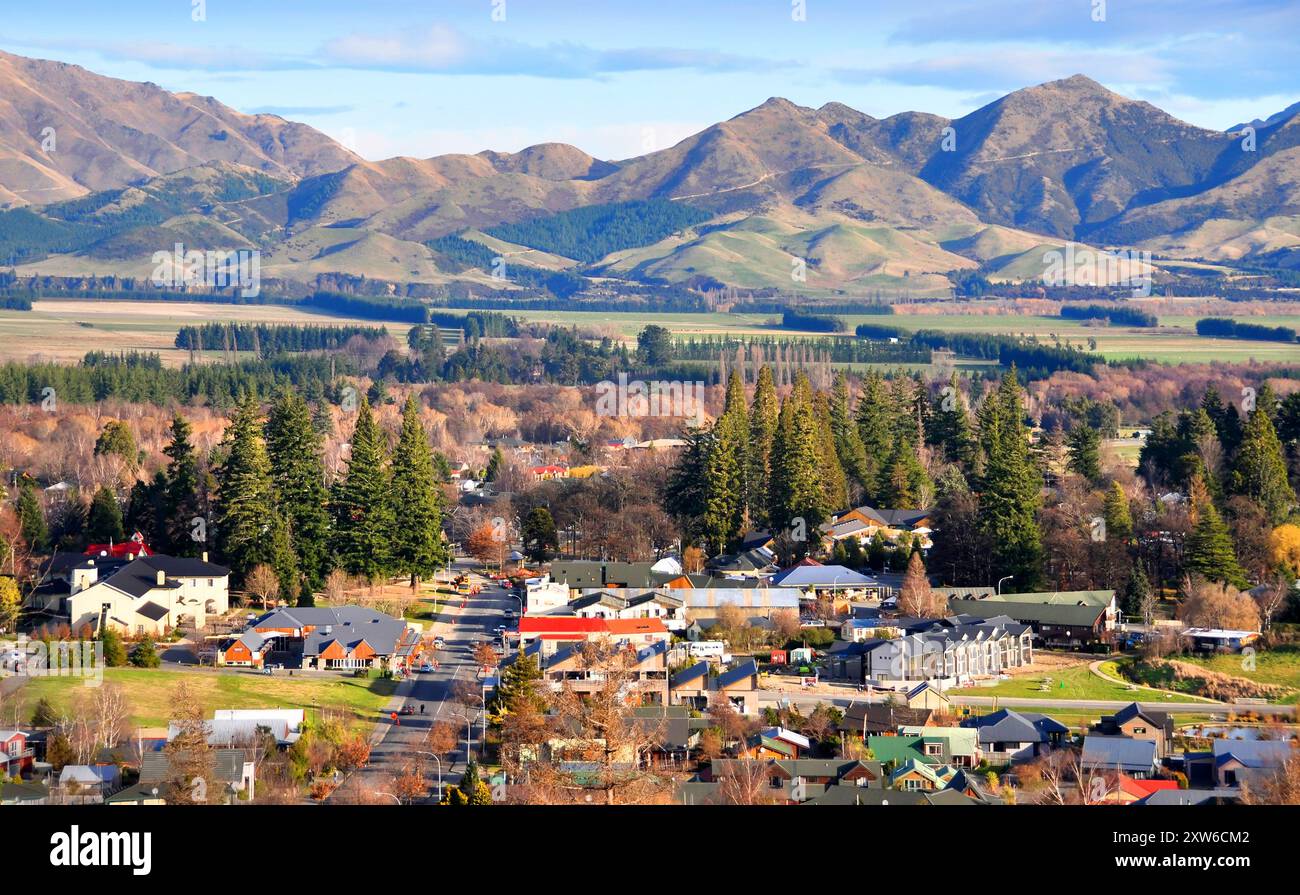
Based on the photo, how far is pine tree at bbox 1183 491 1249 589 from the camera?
140ft

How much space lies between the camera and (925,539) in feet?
168

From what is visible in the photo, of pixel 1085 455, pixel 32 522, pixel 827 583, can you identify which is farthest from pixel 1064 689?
pixel 32 522

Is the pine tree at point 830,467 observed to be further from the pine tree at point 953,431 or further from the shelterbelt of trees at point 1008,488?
the pine tree at point 953,431

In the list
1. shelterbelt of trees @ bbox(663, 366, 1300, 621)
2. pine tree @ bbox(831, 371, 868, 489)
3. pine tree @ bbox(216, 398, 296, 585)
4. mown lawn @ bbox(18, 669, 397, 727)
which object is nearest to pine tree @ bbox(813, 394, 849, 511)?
shelterbelt of trees @ bbox(663, 366, 1300, 621)

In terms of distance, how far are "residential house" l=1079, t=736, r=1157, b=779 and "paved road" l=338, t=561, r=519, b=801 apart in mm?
9598

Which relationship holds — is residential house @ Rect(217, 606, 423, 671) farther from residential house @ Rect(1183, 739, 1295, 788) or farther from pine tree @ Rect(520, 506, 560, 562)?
residential house @ Rect(1183, 739, 1295, 788)

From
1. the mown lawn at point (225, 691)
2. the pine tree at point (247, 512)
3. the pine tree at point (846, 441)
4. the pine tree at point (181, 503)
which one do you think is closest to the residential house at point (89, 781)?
the mown lawn at point (225, 691)

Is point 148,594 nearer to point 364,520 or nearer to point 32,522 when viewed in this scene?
point 364,520

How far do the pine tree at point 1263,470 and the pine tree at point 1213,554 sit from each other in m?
4.70

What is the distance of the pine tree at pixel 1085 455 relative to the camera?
55.5m

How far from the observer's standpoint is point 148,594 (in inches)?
1612

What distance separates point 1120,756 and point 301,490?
24.9 metres

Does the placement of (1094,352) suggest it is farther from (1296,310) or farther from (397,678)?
(397,678)

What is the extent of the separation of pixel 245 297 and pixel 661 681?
168 metres
